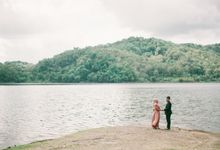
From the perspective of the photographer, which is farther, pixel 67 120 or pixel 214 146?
pixel 67 120

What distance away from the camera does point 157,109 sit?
1372 inches

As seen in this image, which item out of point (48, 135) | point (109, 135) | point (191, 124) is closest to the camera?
point (109, 135)

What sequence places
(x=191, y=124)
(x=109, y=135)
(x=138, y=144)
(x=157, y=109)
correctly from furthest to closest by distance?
(x=191, y=124) < (x=157, y=109) < (x=109, y=135) < (x=138, y=144)

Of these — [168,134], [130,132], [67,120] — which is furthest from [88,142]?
[67,120]

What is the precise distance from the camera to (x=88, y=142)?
28.0 meters

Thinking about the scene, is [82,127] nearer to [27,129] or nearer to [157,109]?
[27,129]

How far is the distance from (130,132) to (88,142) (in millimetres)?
4856

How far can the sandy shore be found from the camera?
25688 millimetres

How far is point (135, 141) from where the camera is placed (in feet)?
89.6

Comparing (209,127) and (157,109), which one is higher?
(157,109)

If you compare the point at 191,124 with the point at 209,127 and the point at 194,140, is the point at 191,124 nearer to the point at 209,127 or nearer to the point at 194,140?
the point at 209,127

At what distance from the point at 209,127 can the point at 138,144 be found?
25.8 metres

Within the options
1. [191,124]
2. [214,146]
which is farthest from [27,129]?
[214,146]

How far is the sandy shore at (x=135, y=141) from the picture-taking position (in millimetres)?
25688
